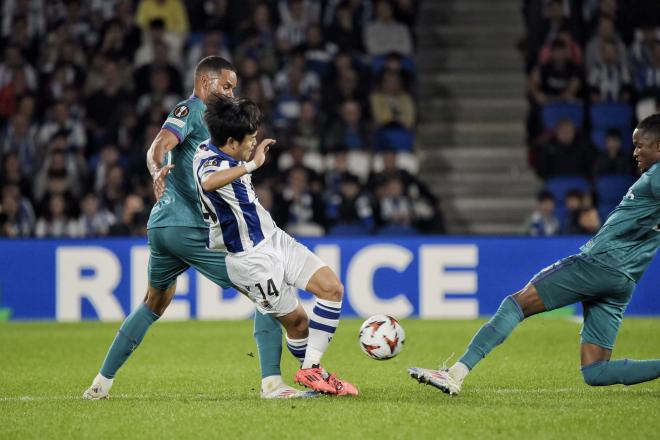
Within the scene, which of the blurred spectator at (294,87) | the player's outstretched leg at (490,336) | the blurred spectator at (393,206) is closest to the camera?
the player's outstretched leg at (490,336)

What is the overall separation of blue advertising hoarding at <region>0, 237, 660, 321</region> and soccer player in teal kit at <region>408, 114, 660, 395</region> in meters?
6.30

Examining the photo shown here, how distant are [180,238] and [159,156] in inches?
20.3

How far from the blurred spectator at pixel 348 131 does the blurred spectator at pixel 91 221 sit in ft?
10.5

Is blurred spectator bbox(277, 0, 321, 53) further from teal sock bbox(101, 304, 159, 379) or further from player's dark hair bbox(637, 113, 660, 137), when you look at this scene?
player's dark hair bbox(637, 113, 660, 137)

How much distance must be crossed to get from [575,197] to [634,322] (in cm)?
234

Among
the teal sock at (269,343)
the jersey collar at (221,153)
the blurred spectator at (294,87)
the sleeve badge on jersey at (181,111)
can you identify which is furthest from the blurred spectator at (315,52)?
the jersey collar at (221,153)

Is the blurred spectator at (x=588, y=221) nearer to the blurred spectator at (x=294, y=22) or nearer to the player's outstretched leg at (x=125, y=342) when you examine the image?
the blurred spectator at (x=294, y=22)

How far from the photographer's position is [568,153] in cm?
1598

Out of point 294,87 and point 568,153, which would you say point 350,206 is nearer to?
point 294,87

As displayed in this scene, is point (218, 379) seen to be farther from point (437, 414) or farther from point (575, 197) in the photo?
point (575, 197)

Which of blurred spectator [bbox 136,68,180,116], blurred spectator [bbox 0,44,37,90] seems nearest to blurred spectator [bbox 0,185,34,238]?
blurred spectator [bbox 136,68,180,116]

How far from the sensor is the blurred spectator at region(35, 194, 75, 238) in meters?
14.7

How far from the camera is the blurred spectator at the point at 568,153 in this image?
1595 centimetres

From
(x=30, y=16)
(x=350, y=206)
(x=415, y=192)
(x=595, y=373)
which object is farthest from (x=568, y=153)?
(x=595, y=373)
